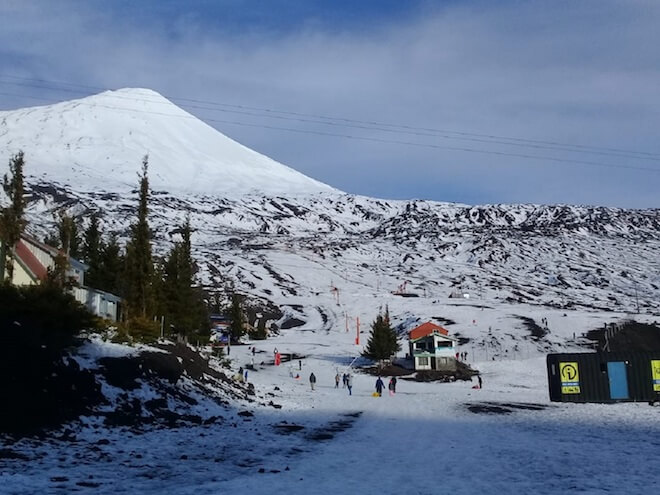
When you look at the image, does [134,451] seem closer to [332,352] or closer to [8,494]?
[8,494]

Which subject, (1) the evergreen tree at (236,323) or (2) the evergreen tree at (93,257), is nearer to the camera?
(2) the evergreen tree at (93,257)

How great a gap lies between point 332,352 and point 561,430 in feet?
214

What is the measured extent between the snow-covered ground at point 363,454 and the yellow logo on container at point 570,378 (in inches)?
153

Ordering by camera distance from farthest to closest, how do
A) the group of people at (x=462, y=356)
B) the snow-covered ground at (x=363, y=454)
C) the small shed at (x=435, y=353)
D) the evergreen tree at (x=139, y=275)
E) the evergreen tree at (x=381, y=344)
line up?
the group of people at (x=462, y=356)
the evergreen tree at (x=381, y=344)
the small shed at (x=435, y=353)
the evergreen tree at (x=139, y=275)
the snow-covered ground at (x=363, y=454)

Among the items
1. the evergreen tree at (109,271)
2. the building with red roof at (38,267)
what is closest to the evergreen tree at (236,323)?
the evergreen tree at (109,271)

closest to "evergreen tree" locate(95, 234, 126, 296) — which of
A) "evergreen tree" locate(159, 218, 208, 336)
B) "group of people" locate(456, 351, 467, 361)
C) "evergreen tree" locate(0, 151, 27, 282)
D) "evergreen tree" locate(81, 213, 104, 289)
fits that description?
"evergreen tree" locate(81, 213, 104, 289)

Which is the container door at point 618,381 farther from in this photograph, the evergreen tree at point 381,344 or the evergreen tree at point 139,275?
the evergreen tree at point 381,344

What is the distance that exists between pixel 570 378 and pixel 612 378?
219 centimetres

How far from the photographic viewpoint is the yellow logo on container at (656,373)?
34.2 metres

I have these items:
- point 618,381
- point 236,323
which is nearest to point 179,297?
point 618,381

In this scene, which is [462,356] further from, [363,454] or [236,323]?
[363,454]

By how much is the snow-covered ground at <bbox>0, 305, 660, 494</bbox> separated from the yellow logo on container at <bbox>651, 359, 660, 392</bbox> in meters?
4.35

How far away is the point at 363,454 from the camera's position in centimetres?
1611

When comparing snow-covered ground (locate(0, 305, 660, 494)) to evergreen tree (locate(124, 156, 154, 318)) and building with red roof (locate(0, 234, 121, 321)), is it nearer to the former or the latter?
evergreen tree (locate(124, 156, 154, 318))
